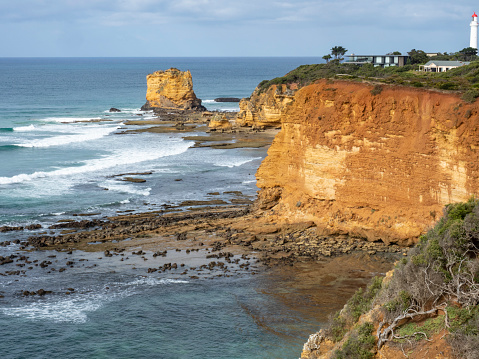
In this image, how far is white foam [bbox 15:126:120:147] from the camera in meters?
65.1

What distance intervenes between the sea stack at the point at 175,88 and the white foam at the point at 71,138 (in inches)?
733

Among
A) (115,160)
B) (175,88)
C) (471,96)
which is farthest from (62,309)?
(175,88)

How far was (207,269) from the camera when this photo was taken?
26.2 meters

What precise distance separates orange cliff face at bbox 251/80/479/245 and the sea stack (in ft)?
213

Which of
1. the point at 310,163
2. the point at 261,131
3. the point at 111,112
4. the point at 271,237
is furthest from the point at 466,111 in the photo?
the point at 111,112

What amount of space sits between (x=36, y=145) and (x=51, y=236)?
117 ft

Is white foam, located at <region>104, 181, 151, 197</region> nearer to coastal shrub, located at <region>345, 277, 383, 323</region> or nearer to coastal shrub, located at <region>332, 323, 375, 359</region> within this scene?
coastal shrub, located at <region>345, 277, 383, 323</region>

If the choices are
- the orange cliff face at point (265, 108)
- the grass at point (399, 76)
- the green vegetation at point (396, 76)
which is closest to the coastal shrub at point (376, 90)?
the grass at point (399, 76)

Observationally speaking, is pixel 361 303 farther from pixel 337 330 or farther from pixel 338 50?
pixel 338 50

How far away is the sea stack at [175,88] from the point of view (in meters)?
93.9

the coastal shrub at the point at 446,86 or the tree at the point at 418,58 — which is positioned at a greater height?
the tree at the point at 418,58

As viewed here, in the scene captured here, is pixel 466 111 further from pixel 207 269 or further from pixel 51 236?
pixel 51 236

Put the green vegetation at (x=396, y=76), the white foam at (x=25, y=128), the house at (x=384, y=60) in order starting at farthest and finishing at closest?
the white foam at (x=25, y=128), the house at (x=384, y=60), the green vegetation at (x=396, y=76)

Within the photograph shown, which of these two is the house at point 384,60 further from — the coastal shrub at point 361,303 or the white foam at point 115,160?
the coastal shrub at point 361,303
